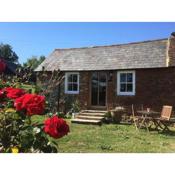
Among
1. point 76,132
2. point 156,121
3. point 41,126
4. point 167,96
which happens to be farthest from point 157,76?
point 41,126

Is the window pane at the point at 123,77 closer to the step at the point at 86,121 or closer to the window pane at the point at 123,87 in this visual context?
the window pane at the point at 123,87

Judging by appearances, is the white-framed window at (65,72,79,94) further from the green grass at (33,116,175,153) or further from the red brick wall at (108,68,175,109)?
the green grass at (33,116,175,153)

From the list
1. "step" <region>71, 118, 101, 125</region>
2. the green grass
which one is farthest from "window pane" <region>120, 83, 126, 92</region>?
the green grass

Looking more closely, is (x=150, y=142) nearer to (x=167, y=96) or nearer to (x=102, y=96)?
(x=167, y=96)

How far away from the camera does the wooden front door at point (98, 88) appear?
1998 cm

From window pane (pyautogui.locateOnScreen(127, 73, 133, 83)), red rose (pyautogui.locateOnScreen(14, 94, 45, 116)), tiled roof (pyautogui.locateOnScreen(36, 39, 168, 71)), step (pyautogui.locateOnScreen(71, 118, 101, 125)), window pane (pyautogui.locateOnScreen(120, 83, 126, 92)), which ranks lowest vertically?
step (pyautogui.locateOnScreen(71, 118, 101, 125))

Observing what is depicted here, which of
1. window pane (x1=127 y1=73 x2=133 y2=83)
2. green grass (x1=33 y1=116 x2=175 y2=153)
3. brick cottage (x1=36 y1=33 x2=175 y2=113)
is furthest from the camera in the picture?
window pane (x1=127 y1=73 x2=133 y2=83)

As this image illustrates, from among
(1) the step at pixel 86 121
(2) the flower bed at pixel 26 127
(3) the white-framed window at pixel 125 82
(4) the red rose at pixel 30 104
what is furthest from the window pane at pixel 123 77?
(4) the red rose at pixel 30 104

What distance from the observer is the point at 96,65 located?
788 inches

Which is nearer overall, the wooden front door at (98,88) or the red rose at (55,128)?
the red rose at (55,128)

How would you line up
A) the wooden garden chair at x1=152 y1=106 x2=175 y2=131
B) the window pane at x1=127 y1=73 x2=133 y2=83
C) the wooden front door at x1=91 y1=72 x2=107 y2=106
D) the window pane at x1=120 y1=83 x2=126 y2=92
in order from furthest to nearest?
the wooden front door at x1=91 y1=72 x2=107 y2=106
the window pane at x1=120 y1=83 x2=126 y2=92
the window pane at x1=127 y1=73 x2=133 y2=83
the wooden garden chair at x1=152 y1=106 x2=175 y2=131

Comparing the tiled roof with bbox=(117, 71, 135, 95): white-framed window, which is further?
bbox=(117, 71, 135, 95): white-framed window

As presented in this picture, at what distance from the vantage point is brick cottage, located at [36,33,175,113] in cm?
1791
